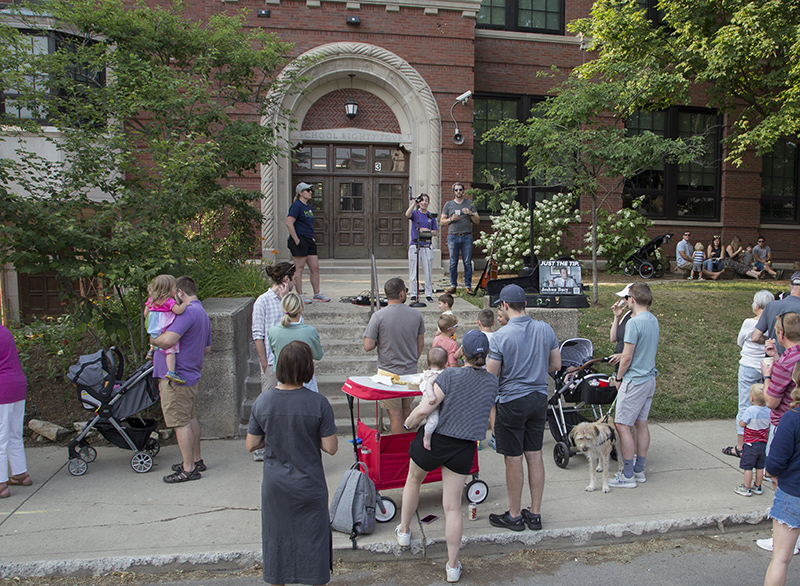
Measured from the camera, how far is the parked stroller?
18.9 ft

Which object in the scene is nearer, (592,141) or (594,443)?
(594,443)

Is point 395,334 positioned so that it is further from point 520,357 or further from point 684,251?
point 684,251

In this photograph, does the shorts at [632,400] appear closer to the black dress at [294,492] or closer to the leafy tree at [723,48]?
the black dress at [294,492]

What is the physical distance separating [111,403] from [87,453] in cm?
63

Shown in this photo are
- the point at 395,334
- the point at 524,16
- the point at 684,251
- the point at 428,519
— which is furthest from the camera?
the point at 684,251

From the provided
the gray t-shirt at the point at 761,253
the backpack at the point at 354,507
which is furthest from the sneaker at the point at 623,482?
the gray t-shirt at the point at 761,253

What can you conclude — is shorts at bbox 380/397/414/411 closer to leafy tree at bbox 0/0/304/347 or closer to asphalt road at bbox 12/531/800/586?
asphalt road at bbox 12/531/800/586

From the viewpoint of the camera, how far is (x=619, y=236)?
620 inches

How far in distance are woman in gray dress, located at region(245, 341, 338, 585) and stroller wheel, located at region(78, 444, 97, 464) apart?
11.2 feet

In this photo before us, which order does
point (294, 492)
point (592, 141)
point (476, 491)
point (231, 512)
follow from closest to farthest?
point (294, 492) → point (231, 512) → point (476, 491) → point (592, 141)

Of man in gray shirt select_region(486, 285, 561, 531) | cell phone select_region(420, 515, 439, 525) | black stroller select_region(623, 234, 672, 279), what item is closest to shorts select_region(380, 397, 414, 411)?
cell phone select_region(420, 515, 439, 525)

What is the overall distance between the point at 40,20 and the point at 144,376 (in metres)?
12.4

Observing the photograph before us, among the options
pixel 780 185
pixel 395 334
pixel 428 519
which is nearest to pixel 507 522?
pixel 428 519

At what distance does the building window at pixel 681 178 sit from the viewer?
18.2 metres
